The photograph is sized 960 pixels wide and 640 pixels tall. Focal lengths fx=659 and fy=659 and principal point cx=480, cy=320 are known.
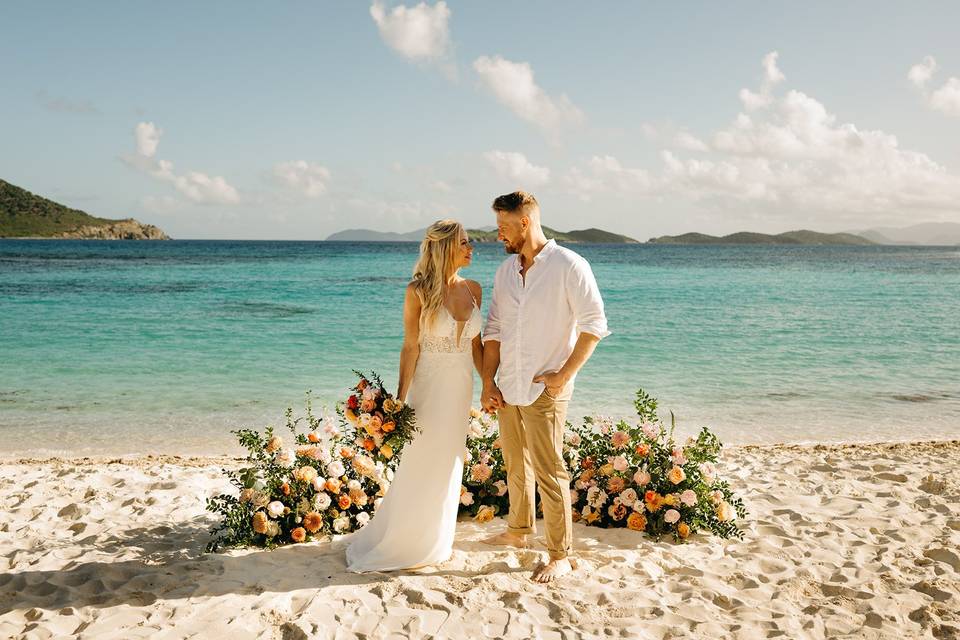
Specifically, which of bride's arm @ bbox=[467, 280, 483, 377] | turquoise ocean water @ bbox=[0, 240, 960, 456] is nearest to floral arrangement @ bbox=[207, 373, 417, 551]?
bride's arm @ bbox=[467, 280, 483, 377]

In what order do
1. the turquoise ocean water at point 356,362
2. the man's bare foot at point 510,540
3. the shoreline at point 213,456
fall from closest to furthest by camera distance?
the man's bare foot at point 510,540 → the shoreline at point 213,456 → the turquoise ocean water at point 356,362

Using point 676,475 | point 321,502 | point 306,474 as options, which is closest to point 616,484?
point 676,475

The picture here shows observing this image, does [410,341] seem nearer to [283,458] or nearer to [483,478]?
[283,458]

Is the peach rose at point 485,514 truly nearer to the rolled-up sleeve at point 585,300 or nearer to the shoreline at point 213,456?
the rolled-up sleeve at point 585,300

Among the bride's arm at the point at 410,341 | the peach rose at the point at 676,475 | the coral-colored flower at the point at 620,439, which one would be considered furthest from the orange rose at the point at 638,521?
the bride's arm at the point at 410,341

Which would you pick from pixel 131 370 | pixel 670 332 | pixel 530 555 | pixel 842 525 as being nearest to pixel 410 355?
pixel 530 555

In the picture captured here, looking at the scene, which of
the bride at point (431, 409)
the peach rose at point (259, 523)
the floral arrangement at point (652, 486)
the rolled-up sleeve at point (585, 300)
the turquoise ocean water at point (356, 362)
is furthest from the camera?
the turquoise ocean water at point (356, 362)

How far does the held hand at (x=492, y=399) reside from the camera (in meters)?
4.55

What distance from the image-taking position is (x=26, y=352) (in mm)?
14078

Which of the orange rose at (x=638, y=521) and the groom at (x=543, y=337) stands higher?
the groom at (x=543, y=337)

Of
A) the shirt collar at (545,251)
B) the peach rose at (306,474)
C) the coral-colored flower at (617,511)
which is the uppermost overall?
the shirt collar at (545,251)

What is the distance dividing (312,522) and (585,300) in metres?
2.65

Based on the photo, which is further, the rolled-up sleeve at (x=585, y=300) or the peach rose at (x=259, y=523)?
the peach rose at (x=259, y=523)

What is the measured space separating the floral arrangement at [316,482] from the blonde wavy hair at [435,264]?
0.66 m
